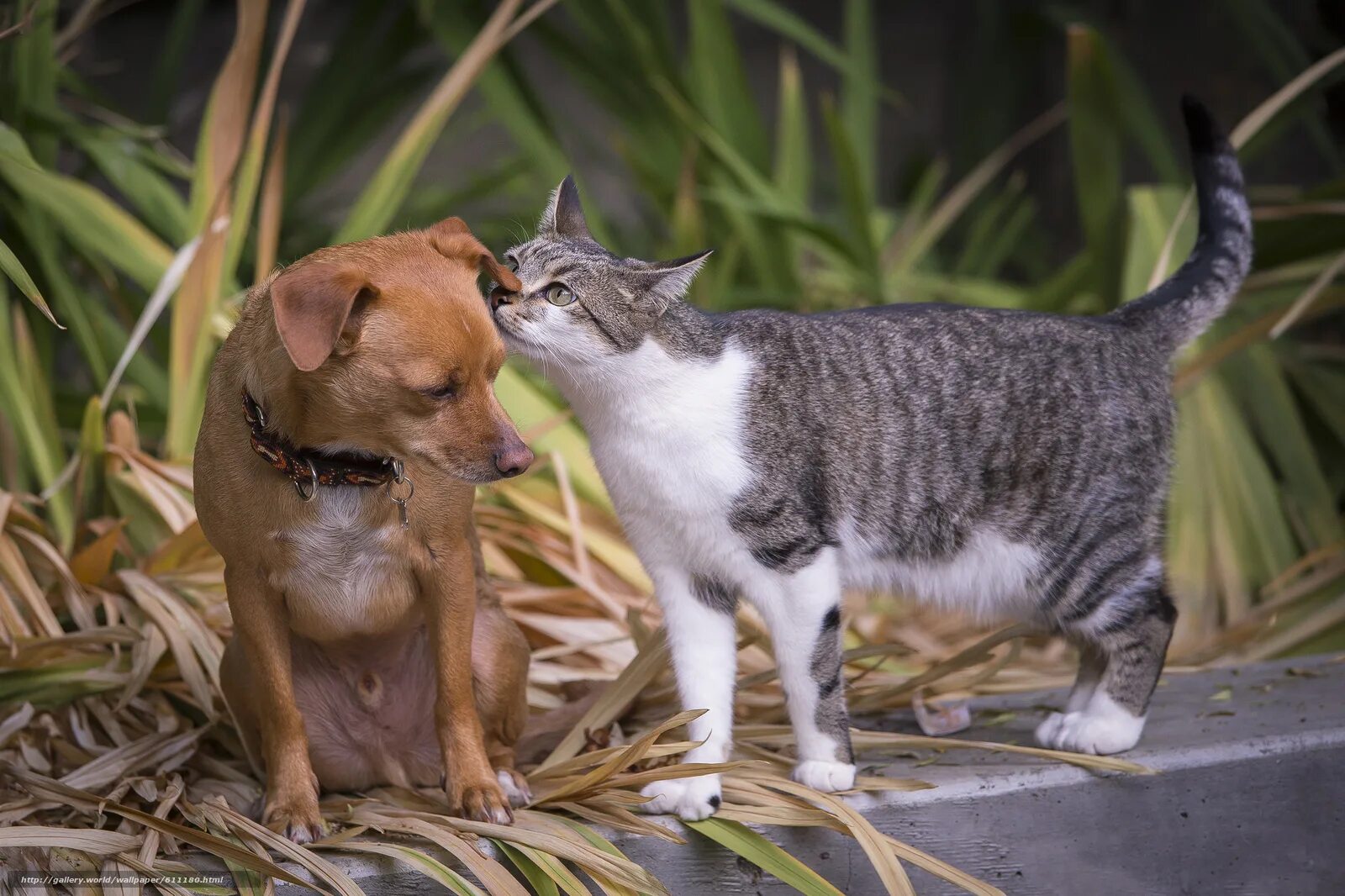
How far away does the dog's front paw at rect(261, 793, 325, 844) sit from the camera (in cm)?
185

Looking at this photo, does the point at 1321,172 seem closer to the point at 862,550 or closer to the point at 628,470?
the point at 862,550

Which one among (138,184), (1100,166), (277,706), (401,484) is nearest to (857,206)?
Result: (1100,166)

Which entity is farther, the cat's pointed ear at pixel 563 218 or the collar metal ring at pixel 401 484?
the cat's pointed ear at pixel 563 218

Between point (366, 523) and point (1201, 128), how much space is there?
168 cm

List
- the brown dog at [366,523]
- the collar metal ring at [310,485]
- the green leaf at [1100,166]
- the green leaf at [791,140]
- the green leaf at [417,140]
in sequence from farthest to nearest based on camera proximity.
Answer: the green leaf at [791,140], the green leaf at [1100,166], the green leaf at [417,140], the collar metal ring at [310,485], the brown dog at [366,523]

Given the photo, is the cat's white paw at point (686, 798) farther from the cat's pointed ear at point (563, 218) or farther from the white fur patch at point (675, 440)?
the cat's pointed ear at point (563, 218)

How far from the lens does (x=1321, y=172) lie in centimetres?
415

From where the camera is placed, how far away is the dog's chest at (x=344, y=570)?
5.99ft

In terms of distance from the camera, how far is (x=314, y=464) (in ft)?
5.86

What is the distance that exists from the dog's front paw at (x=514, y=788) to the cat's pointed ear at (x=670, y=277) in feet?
2.64

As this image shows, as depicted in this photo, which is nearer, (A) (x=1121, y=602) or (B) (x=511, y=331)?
(B) (x=511, y=331)

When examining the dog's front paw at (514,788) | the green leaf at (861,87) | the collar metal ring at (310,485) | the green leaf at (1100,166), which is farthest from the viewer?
the green leaf at (861,87)

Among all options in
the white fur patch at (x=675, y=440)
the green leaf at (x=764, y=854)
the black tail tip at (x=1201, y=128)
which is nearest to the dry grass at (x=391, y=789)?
the green leaf at (x=764, y=854)

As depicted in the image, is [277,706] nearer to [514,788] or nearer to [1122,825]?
[514,788]
